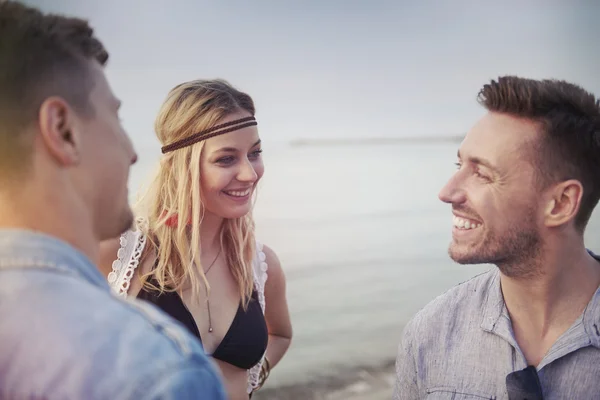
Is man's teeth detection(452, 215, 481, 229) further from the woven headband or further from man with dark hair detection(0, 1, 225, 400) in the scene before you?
man with dark hair detection(0, 1, 225, 400)

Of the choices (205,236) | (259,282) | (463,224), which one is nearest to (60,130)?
(463,224)

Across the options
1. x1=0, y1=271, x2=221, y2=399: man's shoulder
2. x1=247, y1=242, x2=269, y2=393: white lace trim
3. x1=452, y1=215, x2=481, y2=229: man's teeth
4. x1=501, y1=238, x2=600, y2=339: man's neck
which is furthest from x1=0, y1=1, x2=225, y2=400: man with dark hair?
x1=247, y1=242, x2=269, y2=393: white lace trim

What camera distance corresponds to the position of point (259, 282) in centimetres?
269

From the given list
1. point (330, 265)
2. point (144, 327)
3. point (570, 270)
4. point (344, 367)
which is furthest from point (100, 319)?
point (330, 265)

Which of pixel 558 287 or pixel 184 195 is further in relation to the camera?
pixel 184 195

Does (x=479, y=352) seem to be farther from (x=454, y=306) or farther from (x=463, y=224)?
(x=463, y=224)

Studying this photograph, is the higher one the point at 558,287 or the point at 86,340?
the point at 86,340

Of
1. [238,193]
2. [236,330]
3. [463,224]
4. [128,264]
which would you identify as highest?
[463,224]

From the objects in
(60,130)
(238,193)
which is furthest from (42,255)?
(238,193)

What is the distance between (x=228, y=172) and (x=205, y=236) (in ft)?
1.08

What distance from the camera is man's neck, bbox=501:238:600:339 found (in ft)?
5.76

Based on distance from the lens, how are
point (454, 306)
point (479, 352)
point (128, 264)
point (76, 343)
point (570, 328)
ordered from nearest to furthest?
point (76, 343) → point (570, 328) → point (479, 352) → point (454, 306) → point (128, 264)

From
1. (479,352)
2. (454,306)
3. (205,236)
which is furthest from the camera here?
(205,236)

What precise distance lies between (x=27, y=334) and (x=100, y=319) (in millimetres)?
84
